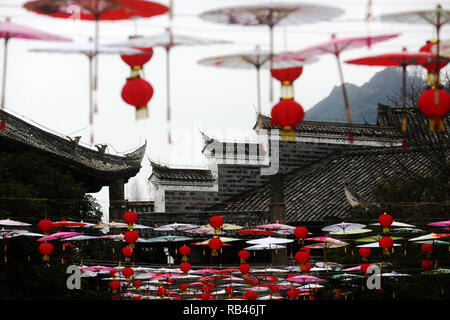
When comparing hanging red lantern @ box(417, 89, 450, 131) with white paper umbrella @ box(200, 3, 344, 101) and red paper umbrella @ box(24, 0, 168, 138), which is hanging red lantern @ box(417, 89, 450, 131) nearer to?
white paper umbrella @ box(200, 3, 344, 101)

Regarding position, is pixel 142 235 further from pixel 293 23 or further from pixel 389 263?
pixel 293 23

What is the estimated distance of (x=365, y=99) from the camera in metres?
52.5

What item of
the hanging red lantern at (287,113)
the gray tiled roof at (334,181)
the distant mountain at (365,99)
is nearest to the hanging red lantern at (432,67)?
the hanging red lantern at (287,113)

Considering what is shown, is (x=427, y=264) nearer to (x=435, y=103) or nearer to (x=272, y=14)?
(x=435, y=103)

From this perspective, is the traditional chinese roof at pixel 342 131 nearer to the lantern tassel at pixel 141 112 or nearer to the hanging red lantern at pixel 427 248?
the hanging red lantern at pixel 427 248

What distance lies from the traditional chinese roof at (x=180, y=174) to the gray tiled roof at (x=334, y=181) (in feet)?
3.74

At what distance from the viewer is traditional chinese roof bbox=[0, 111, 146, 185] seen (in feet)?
70.6

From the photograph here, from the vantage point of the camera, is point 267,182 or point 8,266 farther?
point 267,182

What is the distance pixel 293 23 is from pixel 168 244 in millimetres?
16633

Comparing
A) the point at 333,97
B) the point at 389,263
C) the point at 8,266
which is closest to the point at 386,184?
the point at 389,263

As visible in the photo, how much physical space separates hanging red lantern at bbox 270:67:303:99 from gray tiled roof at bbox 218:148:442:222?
47.9 feet

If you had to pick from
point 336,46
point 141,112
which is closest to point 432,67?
point 336,46
